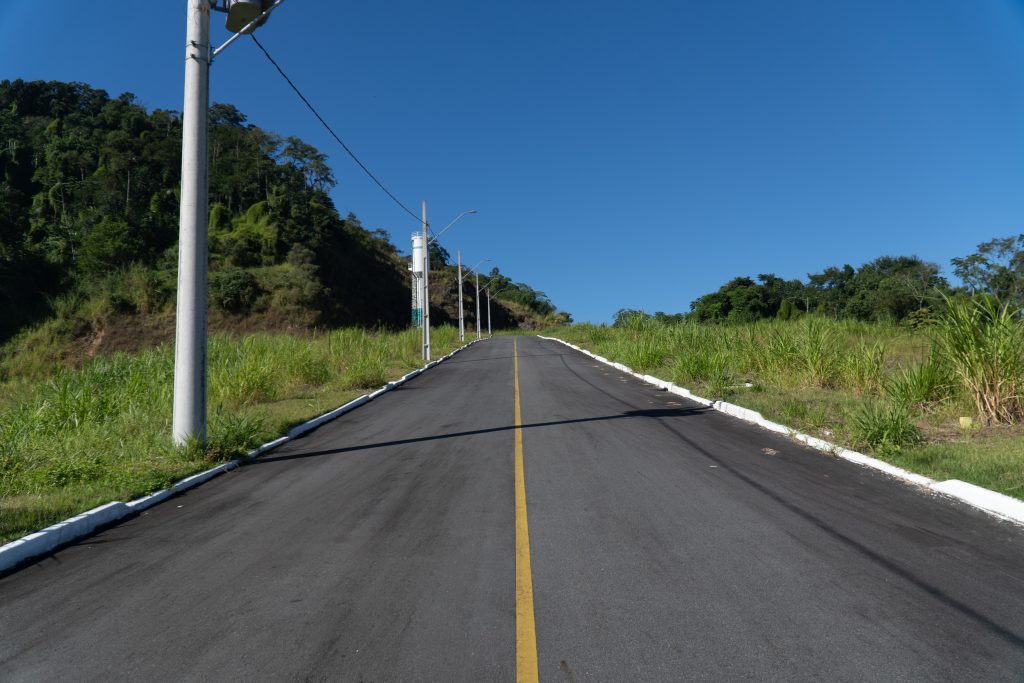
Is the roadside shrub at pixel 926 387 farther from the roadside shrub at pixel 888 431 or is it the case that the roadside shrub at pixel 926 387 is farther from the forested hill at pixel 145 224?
the forested hill at pixel 145 224

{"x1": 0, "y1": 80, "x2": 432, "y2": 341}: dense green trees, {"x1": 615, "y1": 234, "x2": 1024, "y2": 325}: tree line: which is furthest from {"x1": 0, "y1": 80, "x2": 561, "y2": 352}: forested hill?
{"x1": 615, "y1": 234, "x2": 1024, "y2": 325}: tree line

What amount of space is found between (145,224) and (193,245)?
6600 cm

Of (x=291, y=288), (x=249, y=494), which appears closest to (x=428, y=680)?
(x=249, y=494)

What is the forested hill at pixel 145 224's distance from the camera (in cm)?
5638

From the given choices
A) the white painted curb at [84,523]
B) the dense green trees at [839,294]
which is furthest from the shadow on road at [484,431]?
the dense green trees at [839,294]

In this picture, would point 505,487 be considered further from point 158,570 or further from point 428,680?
point 428,680

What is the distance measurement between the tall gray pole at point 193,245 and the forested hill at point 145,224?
5238 centimetres

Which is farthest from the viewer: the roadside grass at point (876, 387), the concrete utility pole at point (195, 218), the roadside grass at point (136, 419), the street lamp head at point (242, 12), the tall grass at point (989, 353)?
the tall grass at point (989, 353)

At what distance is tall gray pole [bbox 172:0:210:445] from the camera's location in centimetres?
882

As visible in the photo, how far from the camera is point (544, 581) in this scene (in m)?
4.45

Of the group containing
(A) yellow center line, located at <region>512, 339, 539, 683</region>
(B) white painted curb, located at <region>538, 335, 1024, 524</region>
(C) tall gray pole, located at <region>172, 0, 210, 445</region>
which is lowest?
(A) yellow center line, located at <region>512, 339, 539, 683</region>

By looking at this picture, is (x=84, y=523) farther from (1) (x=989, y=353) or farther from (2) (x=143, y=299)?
(2) (x=143, y=299)

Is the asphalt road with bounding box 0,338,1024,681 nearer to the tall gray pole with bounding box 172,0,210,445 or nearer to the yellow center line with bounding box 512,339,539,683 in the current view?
the yellow center line with bounding box 512,339,539,683

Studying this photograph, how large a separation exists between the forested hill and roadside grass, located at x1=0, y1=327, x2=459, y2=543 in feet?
137
